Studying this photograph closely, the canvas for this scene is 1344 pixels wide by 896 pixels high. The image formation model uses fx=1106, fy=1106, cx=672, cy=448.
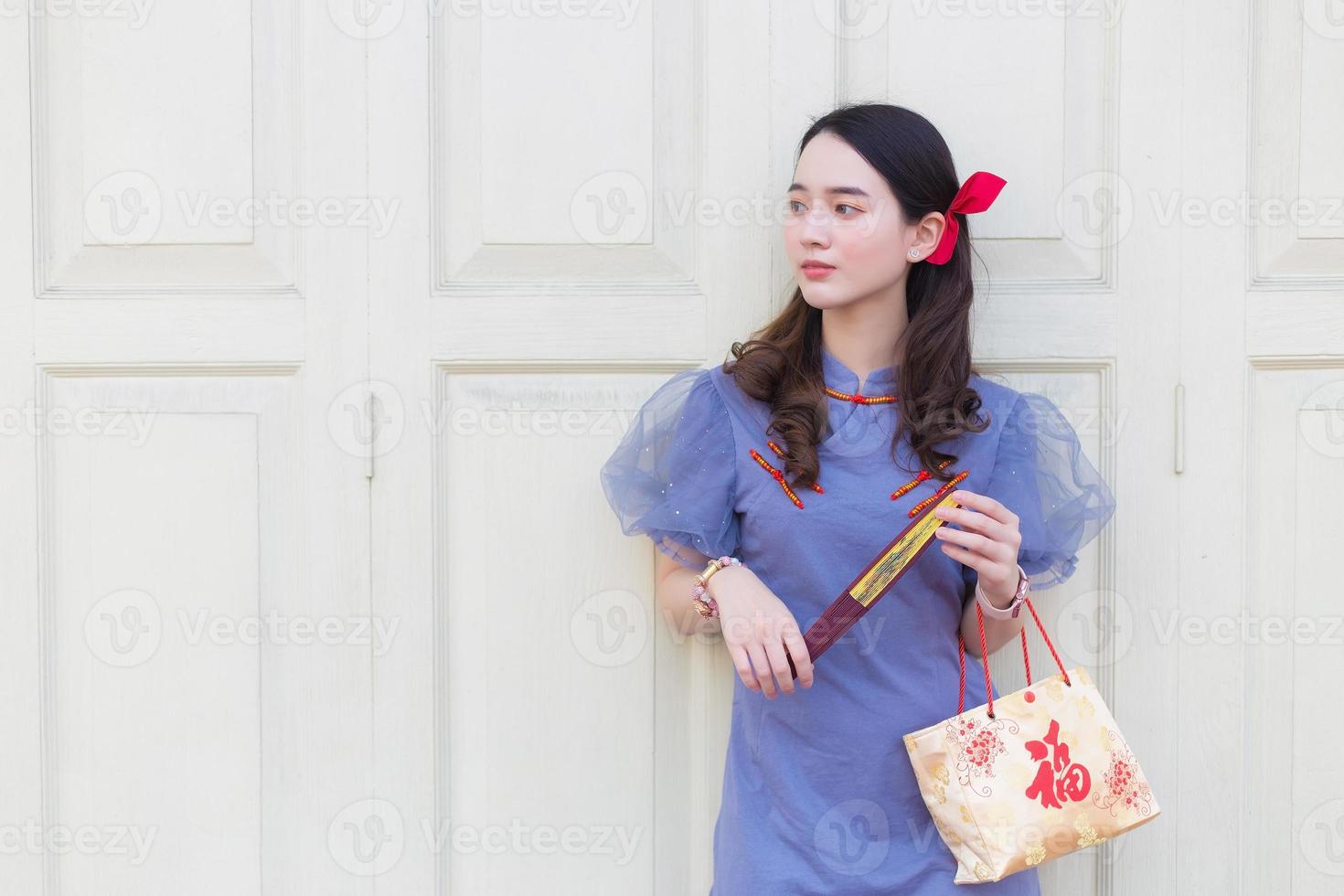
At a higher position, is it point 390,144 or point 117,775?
point 390,144

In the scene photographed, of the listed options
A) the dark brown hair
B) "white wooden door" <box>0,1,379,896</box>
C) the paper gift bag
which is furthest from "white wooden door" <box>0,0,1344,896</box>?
the paper gift bag

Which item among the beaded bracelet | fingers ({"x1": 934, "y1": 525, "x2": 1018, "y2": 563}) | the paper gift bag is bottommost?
the paper gift bag

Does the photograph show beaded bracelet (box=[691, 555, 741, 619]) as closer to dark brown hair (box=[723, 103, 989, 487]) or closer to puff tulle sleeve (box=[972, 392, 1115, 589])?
dark brown hair (box=[723, 103, 989, 487])

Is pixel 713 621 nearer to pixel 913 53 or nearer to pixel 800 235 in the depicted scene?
pixel 800 235

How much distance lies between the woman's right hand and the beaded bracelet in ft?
0.11

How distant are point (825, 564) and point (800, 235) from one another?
351 mm

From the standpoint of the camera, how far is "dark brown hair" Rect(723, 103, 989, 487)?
1.17m

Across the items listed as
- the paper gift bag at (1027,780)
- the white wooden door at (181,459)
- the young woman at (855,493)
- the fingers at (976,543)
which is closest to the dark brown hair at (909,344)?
the young woman at (855,493)

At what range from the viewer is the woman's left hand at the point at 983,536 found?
3.51 feet

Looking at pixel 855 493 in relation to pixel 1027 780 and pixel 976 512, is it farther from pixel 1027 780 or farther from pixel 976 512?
pixel 1027 780

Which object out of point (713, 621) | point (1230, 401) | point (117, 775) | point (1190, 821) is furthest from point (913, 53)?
point (117, 775)

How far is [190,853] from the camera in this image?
1.40 metres

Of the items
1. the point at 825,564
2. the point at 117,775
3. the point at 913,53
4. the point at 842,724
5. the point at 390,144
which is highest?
the point at 913,53

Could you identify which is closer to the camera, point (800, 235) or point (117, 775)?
point (800, 235)
